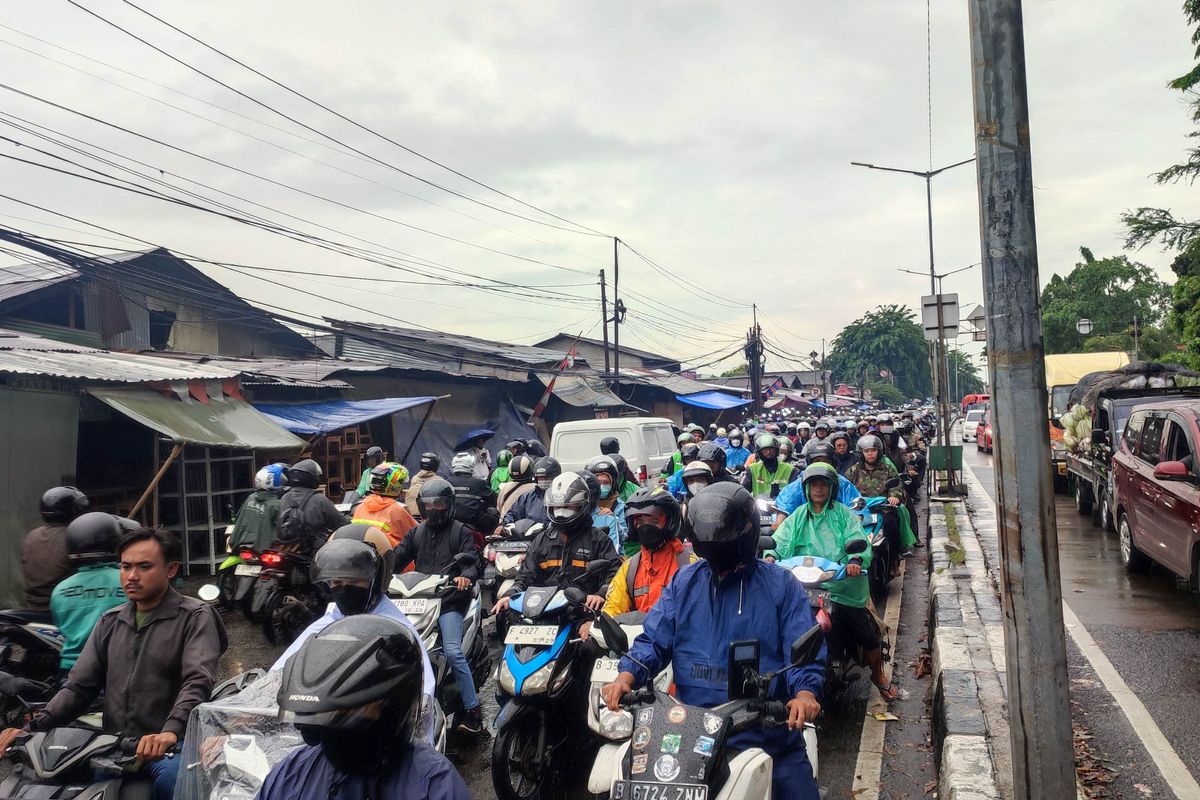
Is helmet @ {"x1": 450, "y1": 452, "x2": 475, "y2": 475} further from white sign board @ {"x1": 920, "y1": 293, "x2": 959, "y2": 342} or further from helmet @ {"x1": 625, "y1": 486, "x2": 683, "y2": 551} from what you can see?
white sign board @ {"x1": 920, "y1": 293, "x2": 959, "y2": 342}

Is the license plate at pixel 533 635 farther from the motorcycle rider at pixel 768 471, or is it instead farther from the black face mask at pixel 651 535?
the motorcycle rider at pixel 768 471

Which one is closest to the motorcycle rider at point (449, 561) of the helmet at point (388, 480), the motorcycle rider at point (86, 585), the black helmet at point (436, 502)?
the black helmet at point (436, 502)

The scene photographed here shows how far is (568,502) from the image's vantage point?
5672 millimetres

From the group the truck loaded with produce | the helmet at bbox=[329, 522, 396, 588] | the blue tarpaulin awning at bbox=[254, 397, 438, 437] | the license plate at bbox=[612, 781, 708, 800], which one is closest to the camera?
the license plate at bbox=[612, 781, 708, 800]

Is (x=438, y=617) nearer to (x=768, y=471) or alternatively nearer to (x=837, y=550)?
(x=837, y=550)

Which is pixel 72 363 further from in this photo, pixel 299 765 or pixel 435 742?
pixel 299 765

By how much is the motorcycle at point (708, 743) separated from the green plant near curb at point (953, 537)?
24.5 feet

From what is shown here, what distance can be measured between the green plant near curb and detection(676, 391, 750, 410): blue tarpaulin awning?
19857mm

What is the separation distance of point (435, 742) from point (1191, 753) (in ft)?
13.7

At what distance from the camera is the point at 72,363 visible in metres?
10.9

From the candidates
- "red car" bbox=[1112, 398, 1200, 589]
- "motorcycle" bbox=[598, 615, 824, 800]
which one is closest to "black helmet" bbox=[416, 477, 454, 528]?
"motorcycle" bbox=[598, 615, 824, 800]

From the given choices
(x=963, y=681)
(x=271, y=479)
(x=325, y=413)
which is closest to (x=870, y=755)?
(x=963, y=681)

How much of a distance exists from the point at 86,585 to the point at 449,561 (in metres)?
2.51

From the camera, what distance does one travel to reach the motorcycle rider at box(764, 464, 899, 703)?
598cm
